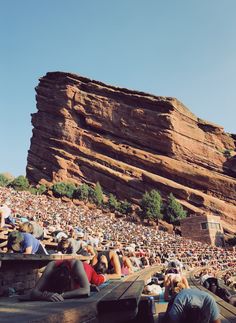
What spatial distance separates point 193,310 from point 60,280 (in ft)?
4.90

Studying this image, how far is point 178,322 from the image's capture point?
11.9 feet

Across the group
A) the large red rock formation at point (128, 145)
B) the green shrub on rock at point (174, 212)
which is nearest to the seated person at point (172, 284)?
the green shrub on rock at point (174, 212)

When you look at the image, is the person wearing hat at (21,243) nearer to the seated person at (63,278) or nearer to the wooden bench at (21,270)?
the wooden bench at (21,270)

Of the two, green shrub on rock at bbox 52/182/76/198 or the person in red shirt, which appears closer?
the person in red shirt

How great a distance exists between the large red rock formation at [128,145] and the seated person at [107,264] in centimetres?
5090

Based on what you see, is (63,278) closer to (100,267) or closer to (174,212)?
(100,267)

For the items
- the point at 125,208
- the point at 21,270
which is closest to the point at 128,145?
the point at 125,208

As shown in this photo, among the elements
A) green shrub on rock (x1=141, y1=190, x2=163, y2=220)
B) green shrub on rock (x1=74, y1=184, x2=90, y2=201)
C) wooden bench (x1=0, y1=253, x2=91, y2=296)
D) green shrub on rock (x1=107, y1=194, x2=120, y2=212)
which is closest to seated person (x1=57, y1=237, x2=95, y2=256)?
wooden bench (x1=0, y1=253, x2=91, y2=296)

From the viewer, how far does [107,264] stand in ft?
23.1

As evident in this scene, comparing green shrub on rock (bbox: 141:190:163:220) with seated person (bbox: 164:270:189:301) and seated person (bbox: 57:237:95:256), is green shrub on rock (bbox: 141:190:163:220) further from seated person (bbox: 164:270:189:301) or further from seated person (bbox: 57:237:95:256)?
seated person (bbox: 164:270:189:301)

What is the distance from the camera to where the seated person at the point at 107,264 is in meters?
6.61

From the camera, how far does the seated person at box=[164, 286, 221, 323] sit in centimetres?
360

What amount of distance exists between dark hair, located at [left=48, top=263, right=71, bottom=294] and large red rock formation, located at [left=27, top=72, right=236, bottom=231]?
5468 centimetres

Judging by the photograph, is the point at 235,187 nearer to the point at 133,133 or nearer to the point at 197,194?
the point at 197,194
